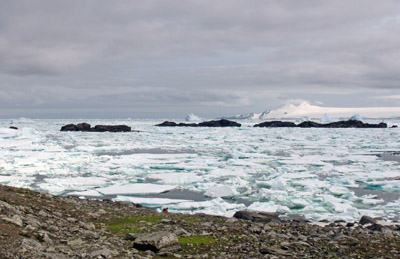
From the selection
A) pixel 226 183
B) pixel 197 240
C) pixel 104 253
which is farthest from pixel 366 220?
pixel 104 253

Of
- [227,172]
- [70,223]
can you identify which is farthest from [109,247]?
[227,172]

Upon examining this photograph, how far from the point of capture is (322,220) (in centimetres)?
952

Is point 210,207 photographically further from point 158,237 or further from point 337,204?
point 158,237

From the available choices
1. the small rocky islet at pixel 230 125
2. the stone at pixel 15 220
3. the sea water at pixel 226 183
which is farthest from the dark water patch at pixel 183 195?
the small rocky islet at pixel 230 125

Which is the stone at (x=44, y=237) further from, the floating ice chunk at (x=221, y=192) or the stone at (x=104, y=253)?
the floating ice chunk at (x=221, y=192)

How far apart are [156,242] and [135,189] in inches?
323

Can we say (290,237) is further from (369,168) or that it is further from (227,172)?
(369,168)

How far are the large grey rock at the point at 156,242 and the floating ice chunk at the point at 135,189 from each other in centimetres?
763

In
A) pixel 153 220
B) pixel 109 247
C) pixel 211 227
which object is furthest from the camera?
pixel 153 220

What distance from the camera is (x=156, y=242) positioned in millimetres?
5629

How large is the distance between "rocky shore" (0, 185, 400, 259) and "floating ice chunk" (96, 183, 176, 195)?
4838 millimetres

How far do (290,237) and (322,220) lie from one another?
331cm

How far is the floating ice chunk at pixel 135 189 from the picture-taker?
1336 cm

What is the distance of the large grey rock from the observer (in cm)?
561
